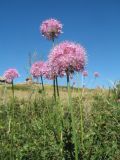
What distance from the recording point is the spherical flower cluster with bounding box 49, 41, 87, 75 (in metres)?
4.79

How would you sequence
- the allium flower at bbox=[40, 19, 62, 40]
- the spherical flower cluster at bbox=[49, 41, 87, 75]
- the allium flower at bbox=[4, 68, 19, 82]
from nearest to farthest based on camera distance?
the spherical flower cluster at bbox=[49, 41, 87, 75], the allium flower at bbox=[40, 19, 62, 40], the allium flower at bbox=[4, 68, 19, 82]

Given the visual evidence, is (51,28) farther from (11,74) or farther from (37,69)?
(11,74)

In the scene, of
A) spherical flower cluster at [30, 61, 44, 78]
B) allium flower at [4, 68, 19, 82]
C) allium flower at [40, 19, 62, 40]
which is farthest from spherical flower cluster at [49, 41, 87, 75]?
allium flower at [4, 68, 19, 82]

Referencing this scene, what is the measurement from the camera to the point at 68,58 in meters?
4.78

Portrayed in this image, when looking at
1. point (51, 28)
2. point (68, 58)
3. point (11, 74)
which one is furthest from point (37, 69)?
point (68, 58)

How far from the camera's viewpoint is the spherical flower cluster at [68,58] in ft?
15.7

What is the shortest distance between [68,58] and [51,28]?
7.57 ft

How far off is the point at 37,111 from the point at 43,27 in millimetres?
4596

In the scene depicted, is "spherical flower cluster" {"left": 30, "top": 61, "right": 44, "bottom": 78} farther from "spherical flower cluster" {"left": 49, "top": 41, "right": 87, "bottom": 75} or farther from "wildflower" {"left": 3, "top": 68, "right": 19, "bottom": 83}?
"spherical flower cluster" {"left": 49, "top": 41, "right": 87, "bottom": 75}

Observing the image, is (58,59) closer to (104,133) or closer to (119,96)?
(104,133)

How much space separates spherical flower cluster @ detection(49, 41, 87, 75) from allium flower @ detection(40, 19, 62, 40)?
160 cm

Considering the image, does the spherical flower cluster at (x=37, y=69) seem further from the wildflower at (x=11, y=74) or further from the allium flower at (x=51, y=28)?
the wildflower at (x=11, y=74)

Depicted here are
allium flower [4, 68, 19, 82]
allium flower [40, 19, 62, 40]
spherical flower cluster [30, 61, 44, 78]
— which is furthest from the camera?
allium flower [4, 68, 19, 82]

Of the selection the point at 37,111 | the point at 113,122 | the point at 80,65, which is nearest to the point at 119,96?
the point at 37,111
